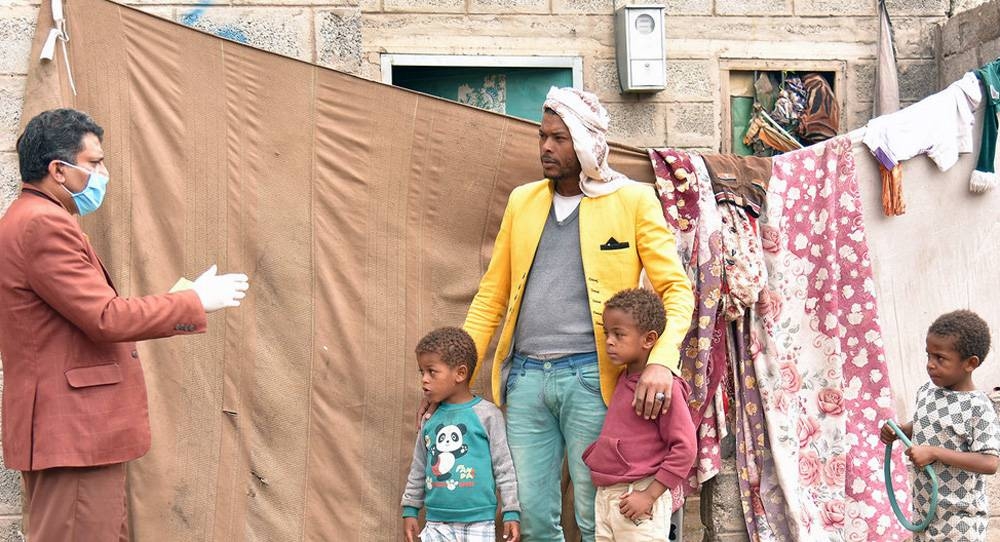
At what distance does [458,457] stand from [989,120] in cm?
291

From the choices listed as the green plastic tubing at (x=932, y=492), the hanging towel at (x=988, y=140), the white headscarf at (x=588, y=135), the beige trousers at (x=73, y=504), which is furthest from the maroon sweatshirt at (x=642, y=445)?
the hanging towel at (x=988, y=140)

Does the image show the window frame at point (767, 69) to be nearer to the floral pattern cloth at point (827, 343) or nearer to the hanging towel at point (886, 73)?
the hanging towel at point (886, 73)

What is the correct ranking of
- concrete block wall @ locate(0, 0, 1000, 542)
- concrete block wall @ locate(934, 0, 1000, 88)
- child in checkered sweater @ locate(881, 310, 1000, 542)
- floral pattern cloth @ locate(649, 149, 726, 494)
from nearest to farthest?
child in checkered sweater @ locate(881, 310, 1000, 542) < floral pattern cloth @ locate(649, 149, 726, 494) < concrete block wall @ locate(934, 0, 1000, 88) < concrete block wall @ locate(0, 0, 1000, 542)

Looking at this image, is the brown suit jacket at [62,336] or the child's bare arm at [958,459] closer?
the brown suit jacket at [62,336]

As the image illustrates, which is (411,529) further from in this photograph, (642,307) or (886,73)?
(886,73)

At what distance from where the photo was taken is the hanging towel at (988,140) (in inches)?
196

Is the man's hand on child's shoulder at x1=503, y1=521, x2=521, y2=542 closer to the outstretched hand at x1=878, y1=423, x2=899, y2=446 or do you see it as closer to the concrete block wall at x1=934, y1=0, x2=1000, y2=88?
the outstretched hand at x1=878, y1=423, x2=899, y2=446

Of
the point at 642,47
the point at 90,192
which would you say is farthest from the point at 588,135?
the point at 642,47

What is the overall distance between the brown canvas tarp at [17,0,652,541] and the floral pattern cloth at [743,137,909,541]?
0.73m

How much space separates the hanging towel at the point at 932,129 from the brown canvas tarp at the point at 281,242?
1072mm

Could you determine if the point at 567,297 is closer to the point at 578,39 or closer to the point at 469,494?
the point at 469,494

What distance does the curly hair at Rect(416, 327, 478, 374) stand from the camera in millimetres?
3945

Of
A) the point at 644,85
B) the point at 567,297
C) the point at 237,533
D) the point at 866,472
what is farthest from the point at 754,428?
the point at 644,85

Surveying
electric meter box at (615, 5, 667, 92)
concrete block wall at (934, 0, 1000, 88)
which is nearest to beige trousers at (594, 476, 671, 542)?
electric meter box at (615, 5, 667, 92)
